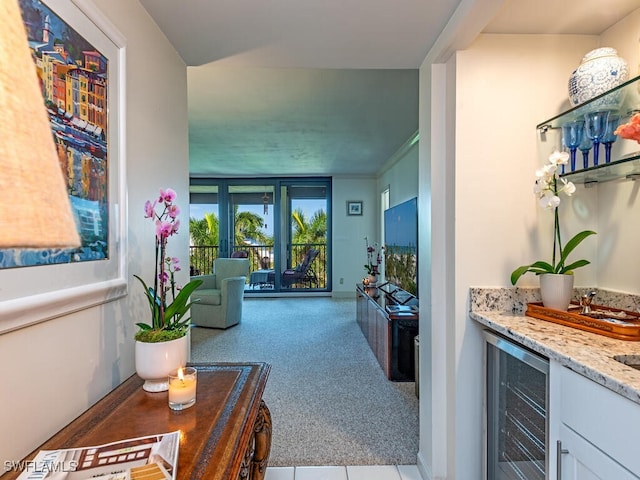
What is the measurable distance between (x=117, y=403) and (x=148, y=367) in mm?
128

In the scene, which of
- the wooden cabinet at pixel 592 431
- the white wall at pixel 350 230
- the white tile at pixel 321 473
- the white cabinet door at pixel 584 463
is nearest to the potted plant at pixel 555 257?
the wooden cabinet at pixel 592 431

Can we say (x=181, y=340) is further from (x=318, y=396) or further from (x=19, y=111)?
(x=318, y=396)

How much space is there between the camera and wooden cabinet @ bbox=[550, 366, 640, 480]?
852 mm

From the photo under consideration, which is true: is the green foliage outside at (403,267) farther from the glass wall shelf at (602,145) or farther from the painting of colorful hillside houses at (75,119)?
the painting of colorful hillside houses at (75,119)

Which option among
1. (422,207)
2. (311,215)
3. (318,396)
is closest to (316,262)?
(311,215)

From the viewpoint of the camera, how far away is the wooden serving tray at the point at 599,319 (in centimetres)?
117

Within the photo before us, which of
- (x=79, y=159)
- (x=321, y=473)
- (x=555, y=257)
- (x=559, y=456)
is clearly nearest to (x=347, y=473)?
(x=321, y=473)

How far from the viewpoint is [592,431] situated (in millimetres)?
968

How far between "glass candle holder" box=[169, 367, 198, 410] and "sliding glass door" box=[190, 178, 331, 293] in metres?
6.16

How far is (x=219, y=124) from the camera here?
12.7 feet

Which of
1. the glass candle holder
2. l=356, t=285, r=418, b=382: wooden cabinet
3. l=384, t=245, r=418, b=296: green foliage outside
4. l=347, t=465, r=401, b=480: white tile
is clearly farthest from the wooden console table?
l=384, t=245, r=418, b=296: green foliage outside

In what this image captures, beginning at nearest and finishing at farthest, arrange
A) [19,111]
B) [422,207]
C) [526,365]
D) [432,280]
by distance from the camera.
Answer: [19,111] → [526,365] → [432,280] → [422,207]

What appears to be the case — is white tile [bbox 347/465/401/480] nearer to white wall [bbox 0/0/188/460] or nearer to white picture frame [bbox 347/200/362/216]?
white wall [bbox 0/0/188/460]

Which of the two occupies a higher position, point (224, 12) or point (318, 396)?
point (224, 12)
